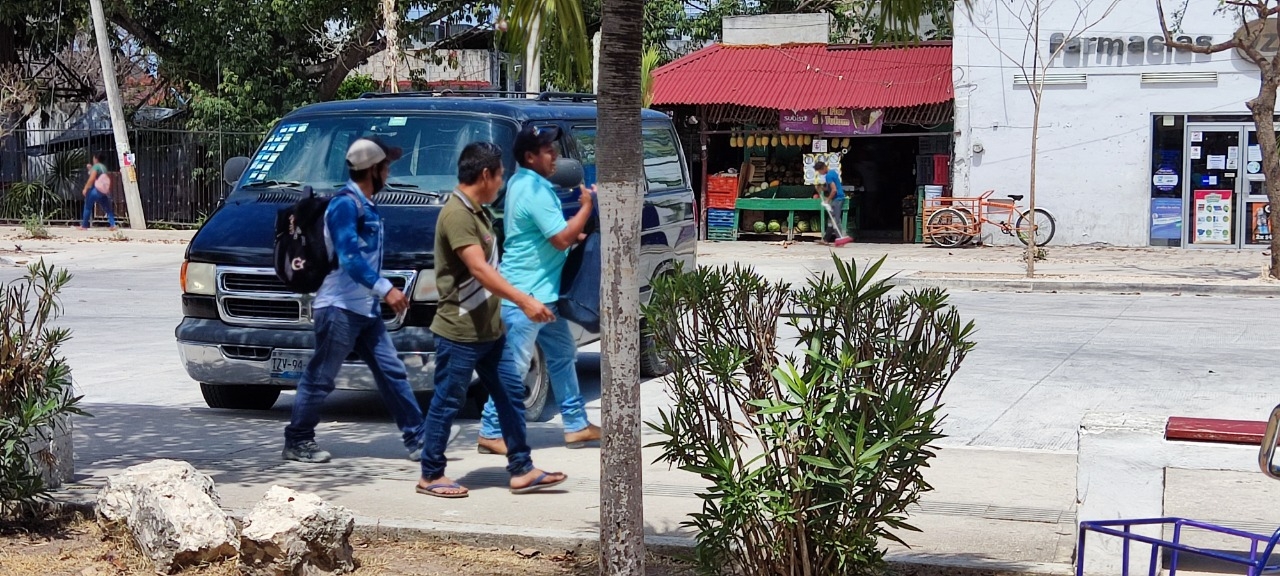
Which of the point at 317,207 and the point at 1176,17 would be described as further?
the point at 1176,17

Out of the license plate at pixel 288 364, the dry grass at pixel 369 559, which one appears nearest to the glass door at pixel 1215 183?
the license plate at pixel 288 364

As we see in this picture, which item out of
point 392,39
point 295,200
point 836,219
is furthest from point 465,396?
point 836,219

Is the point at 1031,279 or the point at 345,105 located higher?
the point at 345,105

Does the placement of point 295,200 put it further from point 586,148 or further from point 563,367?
point 563,367

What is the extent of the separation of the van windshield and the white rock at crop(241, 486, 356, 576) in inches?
137

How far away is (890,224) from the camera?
29.0 metres

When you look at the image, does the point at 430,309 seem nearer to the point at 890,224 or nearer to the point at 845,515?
the point at 845,515

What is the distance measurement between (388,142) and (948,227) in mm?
17036

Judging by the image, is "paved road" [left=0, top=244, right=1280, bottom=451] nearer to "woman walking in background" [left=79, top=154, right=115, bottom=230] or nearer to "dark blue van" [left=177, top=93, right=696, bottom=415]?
"dark blue van" [left=177, top=93, right=696, bottom=415]

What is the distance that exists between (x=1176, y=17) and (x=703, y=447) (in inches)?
830

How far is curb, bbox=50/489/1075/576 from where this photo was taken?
488 cm

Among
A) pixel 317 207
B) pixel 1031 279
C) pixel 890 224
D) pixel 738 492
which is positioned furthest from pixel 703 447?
pixel 890 224

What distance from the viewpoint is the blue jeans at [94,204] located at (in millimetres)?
27922

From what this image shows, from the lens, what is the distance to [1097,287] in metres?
17.0
